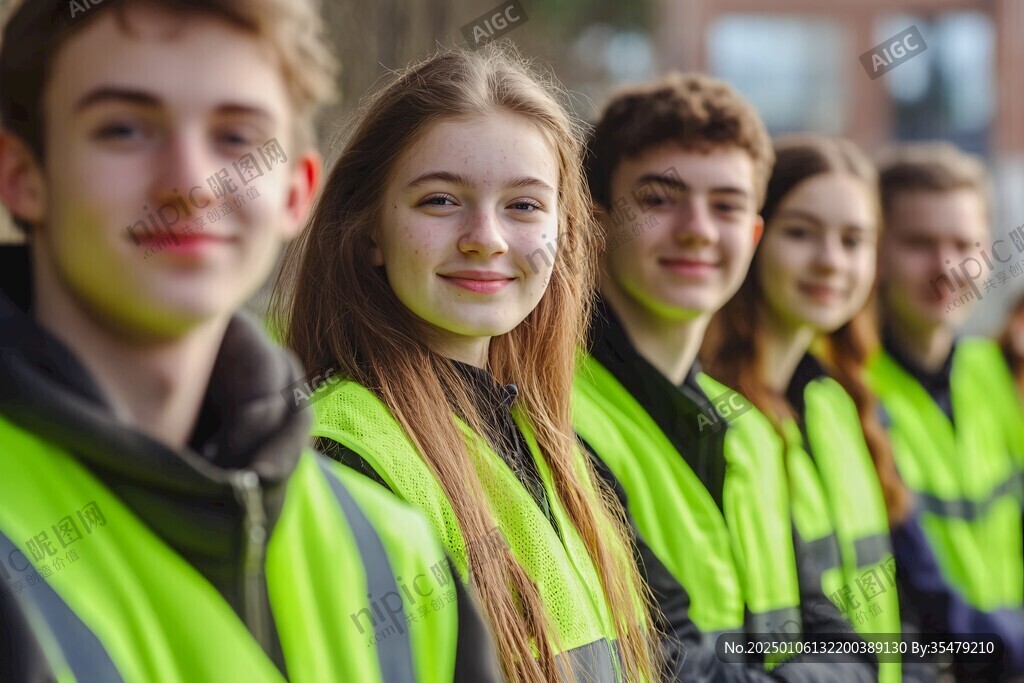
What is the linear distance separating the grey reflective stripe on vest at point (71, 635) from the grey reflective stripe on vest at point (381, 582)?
10.0 inches

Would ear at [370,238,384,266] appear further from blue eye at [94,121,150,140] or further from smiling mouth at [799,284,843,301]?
smiling mouth at [799,284,843,301]

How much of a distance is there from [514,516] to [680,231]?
707 mm

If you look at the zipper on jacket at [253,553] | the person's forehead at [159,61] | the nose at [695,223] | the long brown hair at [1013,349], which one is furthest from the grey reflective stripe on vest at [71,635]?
the long brown hair at [1013,349]

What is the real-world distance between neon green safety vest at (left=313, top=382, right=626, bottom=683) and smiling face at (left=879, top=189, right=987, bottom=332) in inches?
64.2

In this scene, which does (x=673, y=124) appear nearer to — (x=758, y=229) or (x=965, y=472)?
(x=758, y=229)

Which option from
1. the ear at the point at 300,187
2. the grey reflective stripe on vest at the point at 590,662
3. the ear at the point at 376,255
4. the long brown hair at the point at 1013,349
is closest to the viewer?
the ear at the point at 300,187

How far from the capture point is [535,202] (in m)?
1.61

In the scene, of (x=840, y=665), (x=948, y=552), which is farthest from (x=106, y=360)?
(x=948, y=552)

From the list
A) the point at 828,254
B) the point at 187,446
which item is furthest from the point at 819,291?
the point at 187,446

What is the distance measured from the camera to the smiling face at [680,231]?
2.06 meters

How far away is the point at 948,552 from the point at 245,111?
240 cm

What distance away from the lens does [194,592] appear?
103 centimetres

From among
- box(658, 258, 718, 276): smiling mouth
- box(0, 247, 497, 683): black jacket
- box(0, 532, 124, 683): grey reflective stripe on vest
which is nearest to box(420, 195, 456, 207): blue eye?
box(0, 247, 497, 683): black jacket

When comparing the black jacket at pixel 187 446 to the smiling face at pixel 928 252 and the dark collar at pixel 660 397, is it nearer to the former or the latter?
the dark collar at pixel 660 397
